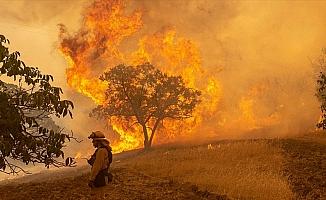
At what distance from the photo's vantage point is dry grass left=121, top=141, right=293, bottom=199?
1415 cm

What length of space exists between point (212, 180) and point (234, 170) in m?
2.02

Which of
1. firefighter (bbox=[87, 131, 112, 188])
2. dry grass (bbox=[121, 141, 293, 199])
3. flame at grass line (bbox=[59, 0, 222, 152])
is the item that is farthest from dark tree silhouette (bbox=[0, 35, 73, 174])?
flame at grass line (bbox=[59, 0, 222, 152])

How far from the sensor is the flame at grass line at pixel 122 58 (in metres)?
49.3

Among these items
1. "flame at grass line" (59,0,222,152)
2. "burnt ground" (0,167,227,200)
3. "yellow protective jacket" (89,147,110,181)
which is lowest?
"burnt ground" (0,167,227,200)

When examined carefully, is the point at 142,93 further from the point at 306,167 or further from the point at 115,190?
the point at 115,190

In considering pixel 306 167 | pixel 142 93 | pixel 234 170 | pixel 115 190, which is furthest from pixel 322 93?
pixel 115 190

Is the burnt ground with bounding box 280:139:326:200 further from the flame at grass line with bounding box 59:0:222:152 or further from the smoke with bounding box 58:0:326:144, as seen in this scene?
the smoke with bounding box 58:0:326:144

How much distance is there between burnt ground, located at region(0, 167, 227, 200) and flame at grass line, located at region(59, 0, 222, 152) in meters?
31.7

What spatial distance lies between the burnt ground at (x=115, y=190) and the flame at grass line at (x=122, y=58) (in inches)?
1248

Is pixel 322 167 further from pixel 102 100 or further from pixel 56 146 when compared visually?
pixel 102 100

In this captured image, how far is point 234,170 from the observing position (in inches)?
677

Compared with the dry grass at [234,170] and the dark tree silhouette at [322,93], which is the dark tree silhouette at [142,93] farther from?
the dry grass at [234,170]

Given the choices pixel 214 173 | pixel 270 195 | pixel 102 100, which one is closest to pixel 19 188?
pixel 214 173

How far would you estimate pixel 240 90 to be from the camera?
6894 centimetres
